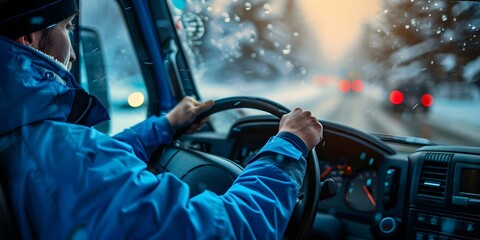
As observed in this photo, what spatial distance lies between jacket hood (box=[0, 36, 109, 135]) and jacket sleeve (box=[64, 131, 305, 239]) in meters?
0.20

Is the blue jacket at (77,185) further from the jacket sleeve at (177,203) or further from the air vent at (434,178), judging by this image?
the air vent at (434,178)

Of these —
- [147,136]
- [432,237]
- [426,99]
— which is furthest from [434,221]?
[147,136]

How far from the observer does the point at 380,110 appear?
6348 mm

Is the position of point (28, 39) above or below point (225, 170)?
above

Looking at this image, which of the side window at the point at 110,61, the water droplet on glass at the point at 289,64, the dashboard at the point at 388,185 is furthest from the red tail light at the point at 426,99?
the side window at the point at 110,61

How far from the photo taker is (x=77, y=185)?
1181 mm

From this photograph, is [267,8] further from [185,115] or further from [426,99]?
[426,99]

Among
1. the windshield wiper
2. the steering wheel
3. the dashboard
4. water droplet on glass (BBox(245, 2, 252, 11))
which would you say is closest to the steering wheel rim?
the steering wheel

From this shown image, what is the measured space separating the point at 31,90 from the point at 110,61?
243cm

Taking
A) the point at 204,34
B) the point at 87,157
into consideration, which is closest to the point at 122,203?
the point at 87,157

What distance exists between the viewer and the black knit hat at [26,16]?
4.43 feet

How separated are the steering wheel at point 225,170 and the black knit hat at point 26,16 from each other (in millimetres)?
864

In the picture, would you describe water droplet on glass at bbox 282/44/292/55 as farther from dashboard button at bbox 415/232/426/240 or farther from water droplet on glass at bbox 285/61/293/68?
dashboard button at bbox 415/232/426/240

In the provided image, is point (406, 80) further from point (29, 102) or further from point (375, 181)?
point (29, 102)
